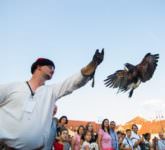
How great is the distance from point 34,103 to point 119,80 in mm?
5918

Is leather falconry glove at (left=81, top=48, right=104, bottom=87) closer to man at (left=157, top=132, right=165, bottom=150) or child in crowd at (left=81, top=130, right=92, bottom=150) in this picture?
child in crowd at (left=81, top=130, right=92, bottom=150)

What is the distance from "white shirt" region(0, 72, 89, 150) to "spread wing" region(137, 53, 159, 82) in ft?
18.0

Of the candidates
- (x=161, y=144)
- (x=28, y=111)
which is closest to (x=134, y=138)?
(x=161, y=144)

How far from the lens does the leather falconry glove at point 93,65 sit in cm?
349

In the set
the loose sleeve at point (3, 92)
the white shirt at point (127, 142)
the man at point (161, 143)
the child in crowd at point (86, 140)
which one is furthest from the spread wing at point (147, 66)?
the loose sleeve at point (3, 92)

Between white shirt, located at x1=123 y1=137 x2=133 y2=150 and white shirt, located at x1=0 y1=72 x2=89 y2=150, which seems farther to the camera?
white shirt, located at x1=123 y1=137 x2=133 y2=150

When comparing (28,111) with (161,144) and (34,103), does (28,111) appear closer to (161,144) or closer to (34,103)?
(34,103)

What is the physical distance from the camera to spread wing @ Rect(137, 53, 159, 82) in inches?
362

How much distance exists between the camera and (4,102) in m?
3.60

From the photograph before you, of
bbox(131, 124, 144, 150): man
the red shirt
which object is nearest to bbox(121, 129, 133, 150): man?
bbox(131, 124, 144, 150): man

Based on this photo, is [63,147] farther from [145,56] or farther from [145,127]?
[145,127]

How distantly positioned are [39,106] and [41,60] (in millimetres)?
498

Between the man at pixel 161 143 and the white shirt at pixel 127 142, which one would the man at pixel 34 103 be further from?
the man at pixel 161 143

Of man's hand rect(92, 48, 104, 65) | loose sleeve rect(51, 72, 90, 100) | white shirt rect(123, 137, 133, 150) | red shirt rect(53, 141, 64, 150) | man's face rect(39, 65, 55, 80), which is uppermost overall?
man's hand rect(92, 48, 104, 65)
